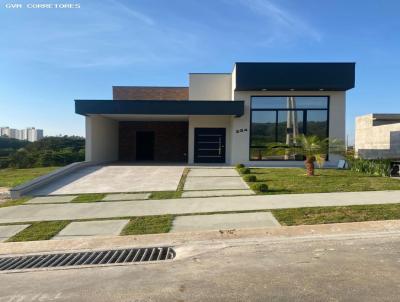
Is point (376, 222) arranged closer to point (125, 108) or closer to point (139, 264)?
point (139, 264)

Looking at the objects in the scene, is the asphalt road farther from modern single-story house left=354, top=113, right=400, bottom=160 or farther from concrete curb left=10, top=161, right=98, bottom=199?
modern single-story house left=354, top=113, right=400, bottom=160

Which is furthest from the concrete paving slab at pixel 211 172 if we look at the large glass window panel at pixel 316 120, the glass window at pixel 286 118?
the large glass window panel at pixel 316 120

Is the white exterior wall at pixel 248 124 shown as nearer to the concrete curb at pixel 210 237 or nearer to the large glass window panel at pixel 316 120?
the large glass window panel at pixel 316 120

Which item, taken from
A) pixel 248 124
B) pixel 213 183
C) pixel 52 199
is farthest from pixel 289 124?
pixel 52 199

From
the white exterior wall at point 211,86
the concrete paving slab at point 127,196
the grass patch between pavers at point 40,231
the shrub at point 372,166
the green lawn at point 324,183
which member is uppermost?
the white exterior wall at point 211,86

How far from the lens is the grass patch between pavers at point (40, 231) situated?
737 centimetres

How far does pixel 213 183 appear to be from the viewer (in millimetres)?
14000

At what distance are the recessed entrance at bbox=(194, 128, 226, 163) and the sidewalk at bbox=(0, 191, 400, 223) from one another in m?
11.5

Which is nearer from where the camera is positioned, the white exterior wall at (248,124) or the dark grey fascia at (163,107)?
the dark grey fascia at (163,107)

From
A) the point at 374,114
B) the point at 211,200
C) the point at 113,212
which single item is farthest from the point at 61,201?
the point at 374,114

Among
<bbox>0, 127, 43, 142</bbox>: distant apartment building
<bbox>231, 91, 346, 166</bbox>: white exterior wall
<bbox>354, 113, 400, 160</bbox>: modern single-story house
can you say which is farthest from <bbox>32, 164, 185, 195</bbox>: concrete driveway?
<bbox>0, 127, 43, 142</bbox>: distant apartment building

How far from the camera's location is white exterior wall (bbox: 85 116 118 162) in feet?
68.3

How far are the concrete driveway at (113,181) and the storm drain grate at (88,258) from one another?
6.54 meters

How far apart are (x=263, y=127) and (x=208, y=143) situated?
12.0ft
